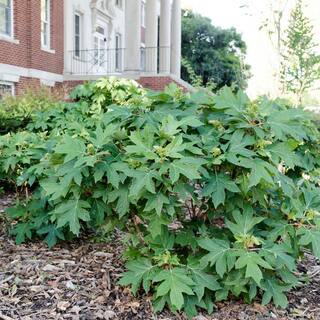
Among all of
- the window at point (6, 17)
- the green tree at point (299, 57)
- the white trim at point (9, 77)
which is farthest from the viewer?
the window at point (6, 17)

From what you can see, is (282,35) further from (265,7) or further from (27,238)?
(27,238)

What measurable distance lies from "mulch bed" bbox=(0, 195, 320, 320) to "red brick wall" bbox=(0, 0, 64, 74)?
Answer: 10.9m

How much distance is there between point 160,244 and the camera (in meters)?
3.00

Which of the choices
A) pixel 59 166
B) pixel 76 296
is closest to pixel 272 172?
pixel 59 166

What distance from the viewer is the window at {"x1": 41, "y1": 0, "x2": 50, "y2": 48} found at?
52.6ft

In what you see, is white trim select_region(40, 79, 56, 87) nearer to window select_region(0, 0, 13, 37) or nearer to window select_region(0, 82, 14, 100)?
window select_region(0, 82, 14, 100)

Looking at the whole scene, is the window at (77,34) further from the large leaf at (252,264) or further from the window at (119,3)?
the large leaf at (252,264)

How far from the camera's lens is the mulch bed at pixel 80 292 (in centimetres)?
300

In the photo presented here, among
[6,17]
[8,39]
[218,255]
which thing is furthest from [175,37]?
[218,255]

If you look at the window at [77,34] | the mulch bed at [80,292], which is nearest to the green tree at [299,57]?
the mulch bed at [80,292]

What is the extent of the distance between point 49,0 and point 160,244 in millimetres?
15103

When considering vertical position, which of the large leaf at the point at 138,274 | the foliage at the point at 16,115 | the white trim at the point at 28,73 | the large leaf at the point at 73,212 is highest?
the white trim at the point at 28,73

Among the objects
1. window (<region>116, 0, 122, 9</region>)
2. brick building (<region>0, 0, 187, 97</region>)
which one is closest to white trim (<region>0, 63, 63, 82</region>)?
brick building (<region>0, 0, 187, 97</region>)

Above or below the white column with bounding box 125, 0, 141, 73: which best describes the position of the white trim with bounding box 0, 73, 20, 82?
below
